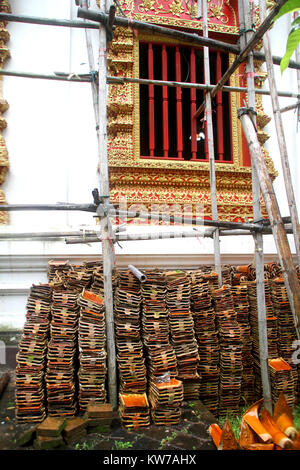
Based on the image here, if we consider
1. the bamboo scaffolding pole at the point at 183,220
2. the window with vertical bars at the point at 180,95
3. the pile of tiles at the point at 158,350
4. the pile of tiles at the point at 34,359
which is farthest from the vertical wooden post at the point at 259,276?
the pile of tiles at the point at 34,359

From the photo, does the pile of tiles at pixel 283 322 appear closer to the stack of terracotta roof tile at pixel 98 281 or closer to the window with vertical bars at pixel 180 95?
the stack of terracotta roof tile at pixel 98 281

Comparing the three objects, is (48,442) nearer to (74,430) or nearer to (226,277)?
(74,430)

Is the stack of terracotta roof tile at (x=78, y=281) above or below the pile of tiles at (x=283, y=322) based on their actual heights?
above

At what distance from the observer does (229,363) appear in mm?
3750

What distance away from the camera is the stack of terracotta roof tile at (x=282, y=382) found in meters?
3.80

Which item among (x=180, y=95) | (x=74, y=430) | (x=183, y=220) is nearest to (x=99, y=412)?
(x=74, y=430)

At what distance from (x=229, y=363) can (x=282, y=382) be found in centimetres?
64

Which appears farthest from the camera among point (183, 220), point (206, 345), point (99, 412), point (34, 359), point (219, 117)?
point (219, 117)

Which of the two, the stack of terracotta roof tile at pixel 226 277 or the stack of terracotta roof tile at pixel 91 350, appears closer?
the stack of terracotta roof tile at pixel 91 350

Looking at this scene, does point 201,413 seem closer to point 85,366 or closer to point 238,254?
point 85,366

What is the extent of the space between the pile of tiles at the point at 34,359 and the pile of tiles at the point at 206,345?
1.55 meters

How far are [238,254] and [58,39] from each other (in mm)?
4638

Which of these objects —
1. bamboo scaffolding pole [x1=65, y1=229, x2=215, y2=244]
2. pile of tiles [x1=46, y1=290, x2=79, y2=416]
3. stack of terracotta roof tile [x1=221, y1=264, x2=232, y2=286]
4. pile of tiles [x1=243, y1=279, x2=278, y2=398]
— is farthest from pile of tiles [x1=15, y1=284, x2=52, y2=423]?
pile of tiles [x1=243, y1=279, x2=278, y2=398]
